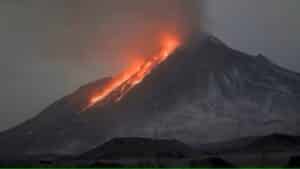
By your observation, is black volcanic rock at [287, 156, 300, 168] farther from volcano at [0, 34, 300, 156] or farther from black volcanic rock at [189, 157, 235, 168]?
volcano at [0, 34, 300, 156]

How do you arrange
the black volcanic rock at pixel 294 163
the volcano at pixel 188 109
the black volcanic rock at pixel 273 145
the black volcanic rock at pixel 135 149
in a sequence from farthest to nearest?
the volcano at pixel 188 109, the black volcanic rock at pixel 135 149, the black volcanic rock at pixel 273 145, the black volcanic rock at pixel 294 163

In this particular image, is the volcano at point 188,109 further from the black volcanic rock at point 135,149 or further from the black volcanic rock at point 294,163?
the black volcanic rock at point 294,163

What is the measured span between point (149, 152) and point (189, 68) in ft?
128

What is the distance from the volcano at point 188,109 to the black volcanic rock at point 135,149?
35.0 feet

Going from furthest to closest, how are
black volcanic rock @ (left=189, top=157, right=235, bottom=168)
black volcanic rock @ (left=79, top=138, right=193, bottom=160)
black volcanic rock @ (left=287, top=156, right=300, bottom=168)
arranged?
1. black volcanic rock @ (left=79, top=138, right=193, bottom=160)
2. black volcanic rock @ (left=189, top=157, right=235, bottom=168)
3. black volcanic rock @ (left=287, top=156, right=300, bottom=168)

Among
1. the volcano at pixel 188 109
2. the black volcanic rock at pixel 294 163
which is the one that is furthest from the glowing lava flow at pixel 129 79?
the black volcanic rock at pixel 294 163

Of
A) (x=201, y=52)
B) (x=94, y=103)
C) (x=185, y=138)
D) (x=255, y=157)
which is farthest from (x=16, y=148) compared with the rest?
(x=255, y=157)

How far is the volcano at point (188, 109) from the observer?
76.8 meters

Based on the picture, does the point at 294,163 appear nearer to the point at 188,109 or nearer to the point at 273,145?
the point at 273,145

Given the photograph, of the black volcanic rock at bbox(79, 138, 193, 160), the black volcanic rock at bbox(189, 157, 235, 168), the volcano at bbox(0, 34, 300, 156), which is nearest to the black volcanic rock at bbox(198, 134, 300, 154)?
the black volcanic rock at bbox(79, 138, 193, 160)

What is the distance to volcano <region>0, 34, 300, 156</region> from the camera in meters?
76.8

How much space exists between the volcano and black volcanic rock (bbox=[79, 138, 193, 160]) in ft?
35.0

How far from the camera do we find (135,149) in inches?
2247

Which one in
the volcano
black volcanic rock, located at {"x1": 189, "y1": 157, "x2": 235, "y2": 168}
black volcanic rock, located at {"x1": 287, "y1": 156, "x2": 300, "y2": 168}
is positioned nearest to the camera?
black volcanic rock, located at {"x1": 287, "y1": 156, "x2": 300, "y2": 168}
